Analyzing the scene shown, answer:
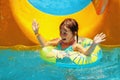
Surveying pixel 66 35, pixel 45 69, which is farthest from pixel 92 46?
pixel 45 69

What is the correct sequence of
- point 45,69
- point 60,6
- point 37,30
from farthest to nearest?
point 60,6 < point 37,30 < point 45,69

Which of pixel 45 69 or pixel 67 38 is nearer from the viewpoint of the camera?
pixel 45 69

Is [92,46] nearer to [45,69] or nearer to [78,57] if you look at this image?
[78,57]

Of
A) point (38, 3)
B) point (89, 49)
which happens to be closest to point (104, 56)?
point (89, 49)

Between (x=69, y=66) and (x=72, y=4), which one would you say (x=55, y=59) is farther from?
(x=72, y=4)

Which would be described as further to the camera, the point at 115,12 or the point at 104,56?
the point at 115,12

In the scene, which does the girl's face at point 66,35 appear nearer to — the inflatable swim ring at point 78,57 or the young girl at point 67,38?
the young girl at point 67,38

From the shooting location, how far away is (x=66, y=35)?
2.66m

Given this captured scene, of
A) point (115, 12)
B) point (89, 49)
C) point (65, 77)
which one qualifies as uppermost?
point (115, 12)

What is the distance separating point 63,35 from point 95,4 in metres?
0.49

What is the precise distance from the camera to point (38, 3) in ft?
9.81

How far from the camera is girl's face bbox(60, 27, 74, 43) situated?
8.70 ft

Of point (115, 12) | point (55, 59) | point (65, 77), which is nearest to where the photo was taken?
point (65, 77)

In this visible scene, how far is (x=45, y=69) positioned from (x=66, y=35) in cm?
34
